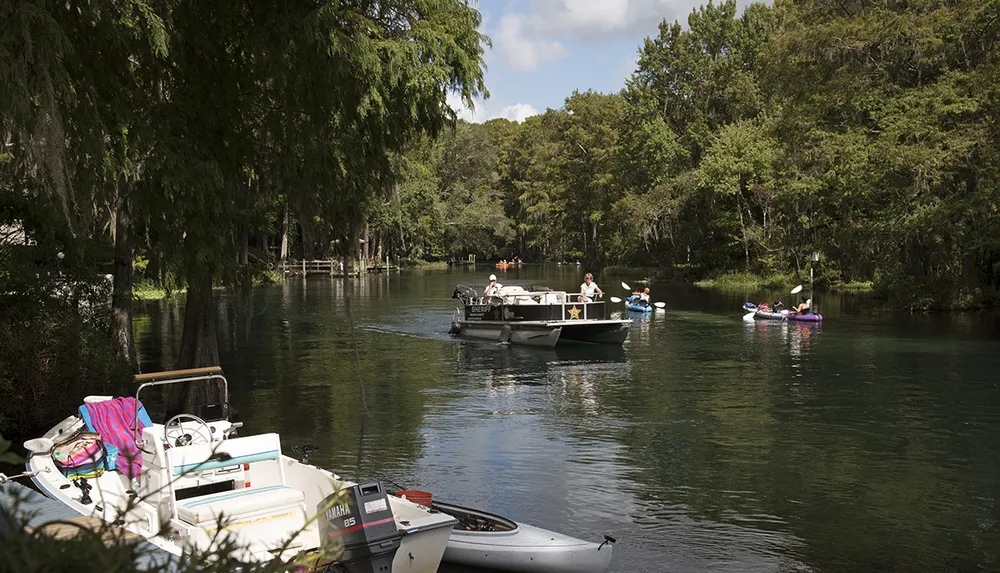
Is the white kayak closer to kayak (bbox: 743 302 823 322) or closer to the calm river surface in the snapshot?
the calm river surface

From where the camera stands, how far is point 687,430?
17.8 m

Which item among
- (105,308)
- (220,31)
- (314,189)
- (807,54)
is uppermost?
(807,54)

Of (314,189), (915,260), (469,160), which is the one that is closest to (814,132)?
(915,260)

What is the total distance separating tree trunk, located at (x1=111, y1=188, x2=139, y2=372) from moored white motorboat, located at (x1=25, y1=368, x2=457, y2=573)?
6934mm

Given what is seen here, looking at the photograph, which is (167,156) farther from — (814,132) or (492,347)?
(814,132)

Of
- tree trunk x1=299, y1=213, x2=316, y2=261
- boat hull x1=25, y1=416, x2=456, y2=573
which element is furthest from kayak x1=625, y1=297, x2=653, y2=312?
boat hull x1=25, y1=416, x2=456, y2=573

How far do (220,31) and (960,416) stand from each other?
1536 cm

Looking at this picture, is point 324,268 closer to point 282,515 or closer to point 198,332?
point 198,332

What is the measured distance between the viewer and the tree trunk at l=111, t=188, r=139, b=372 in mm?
18328

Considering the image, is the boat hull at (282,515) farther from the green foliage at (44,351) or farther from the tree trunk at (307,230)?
the tree trunk at (307,230)

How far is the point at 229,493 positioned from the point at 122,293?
10563 mm

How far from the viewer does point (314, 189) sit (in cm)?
1595

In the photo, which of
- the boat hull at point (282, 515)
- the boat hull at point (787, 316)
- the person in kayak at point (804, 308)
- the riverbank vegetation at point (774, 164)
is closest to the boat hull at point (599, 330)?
the riverbank vegetation at point (774, 164)

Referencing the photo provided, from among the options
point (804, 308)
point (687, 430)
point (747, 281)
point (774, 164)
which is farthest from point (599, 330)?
point (747, 281)
